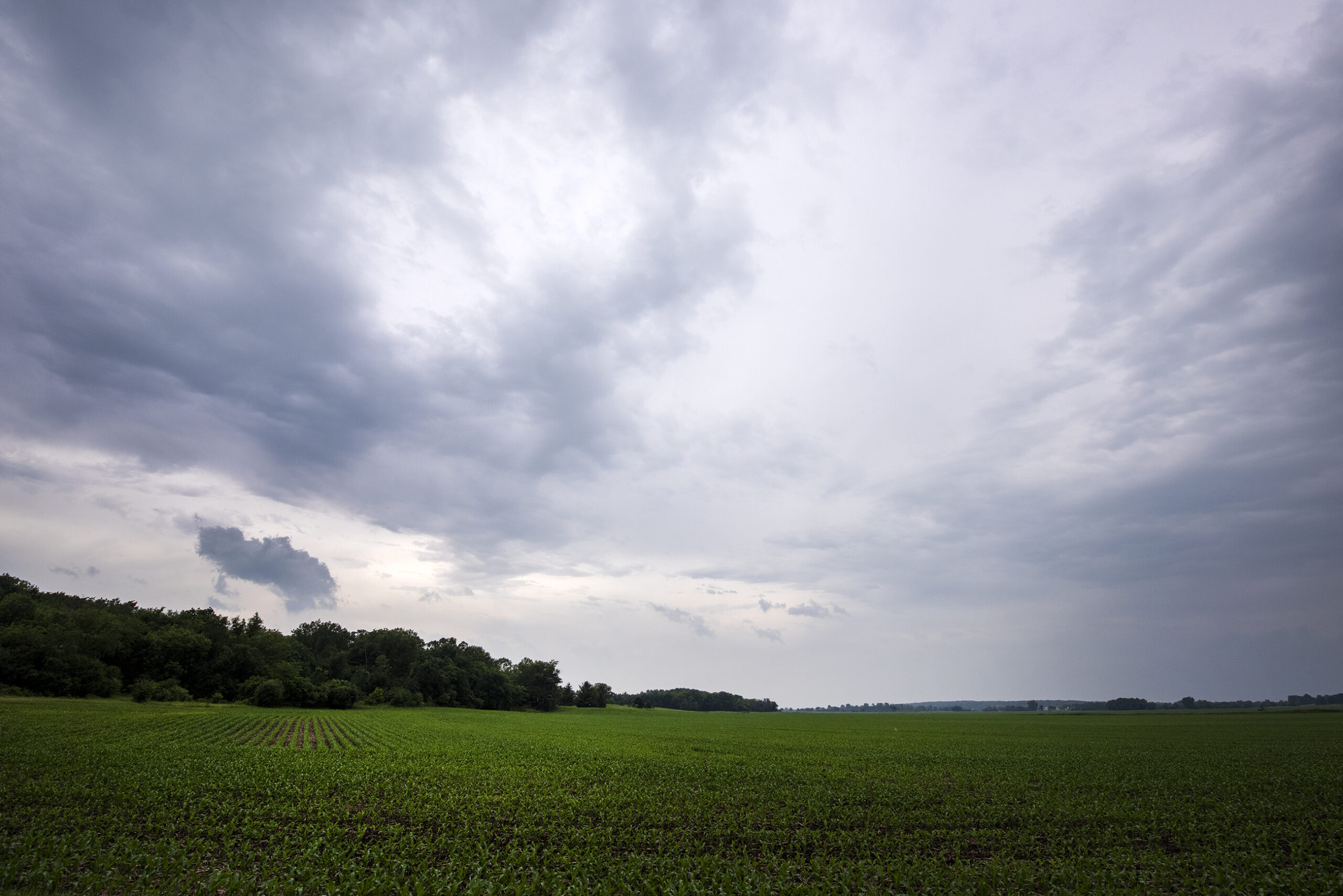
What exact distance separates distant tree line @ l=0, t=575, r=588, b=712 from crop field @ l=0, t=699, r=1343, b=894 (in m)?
44.4

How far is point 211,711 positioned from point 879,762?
7586 cm

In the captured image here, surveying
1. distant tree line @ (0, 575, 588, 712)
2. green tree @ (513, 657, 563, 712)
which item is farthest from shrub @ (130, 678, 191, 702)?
green tree @ (513, 657, 563, 712)

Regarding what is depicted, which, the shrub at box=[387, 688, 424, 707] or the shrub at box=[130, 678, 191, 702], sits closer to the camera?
the shrub at box=[130, 678, 191, 702]

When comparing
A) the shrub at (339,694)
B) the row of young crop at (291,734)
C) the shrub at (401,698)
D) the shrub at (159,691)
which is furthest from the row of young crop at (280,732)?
the shrub at (401,698)

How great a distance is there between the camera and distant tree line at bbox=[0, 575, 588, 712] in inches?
2943

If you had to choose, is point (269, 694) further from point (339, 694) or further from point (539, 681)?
point (539, 681)

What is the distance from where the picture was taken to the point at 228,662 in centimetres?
9512

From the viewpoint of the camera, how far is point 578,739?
2148 inches

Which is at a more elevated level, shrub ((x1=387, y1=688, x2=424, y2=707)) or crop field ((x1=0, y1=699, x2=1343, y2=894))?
crop field ((x1=0, y1=699, x2=1343, y2=894))

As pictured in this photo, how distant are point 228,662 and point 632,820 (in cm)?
10551

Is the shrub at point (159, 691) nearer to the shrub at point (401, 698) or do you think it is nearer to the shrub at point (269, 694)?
the shrub at point (269, 694)

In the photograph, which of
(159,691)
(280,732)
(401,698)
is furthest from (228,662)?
(280,732)

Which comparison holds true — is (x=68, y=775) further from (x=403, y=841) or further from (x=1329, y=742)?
(x=1329, y=742)

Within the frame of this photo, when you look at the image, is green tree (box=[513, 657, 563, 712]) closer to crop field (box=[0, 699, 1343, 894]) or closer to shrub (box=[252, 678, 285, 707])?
shrub (box=[252, 678, 285, 707])
